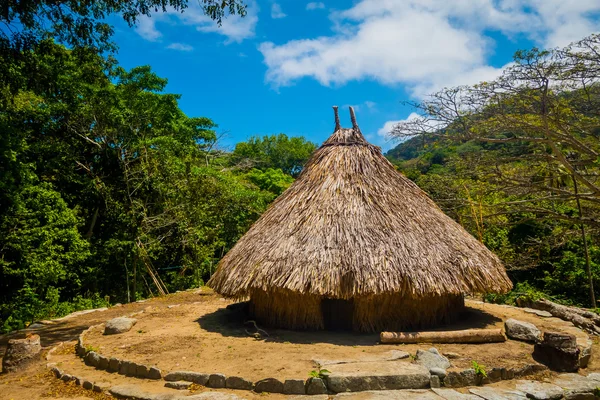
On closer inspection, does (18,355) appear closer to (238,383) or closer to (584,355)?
(238,383)

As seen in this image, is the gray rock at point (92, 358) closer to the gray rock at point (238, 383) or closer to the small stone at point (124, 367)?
the small stone at point (124, 367)

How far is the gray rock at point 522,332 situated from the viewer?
7.16 m

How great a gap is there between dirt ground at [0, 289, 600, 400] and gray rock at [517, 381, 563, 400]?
42 centimetres

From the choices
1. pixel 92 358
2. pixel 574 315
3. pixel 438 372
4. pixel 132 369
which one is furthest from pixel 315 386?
pixel 574 315

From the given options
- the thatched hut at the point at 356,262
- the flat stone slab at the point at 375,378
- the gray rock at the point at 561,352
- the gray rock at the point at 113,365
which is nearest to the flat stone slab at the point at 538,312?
the thatched hut at the point at 356,262

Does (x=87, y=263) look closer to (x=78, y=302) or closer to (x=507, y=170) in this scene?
(x=78, y=302)

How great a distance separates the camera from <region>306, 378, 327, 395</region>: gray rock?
5.23 meters

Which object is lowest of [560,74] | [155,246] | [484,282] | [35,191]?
[484,282]

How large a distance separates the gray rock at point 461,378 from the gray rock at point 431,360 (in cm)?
23

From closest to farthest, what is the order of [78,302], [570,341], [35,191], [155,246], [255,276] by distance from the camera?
[570,341], [255,276], [35,191], [78,302], [155,246]

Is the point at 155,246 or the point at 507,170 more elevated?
the point at 507,170

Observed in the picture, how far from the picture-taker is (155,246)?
14078 millimetres

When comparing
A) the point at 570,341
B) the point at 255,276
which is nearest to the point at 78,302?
the point at 255,276

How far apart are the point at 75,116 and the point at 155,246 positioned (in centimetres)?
473
